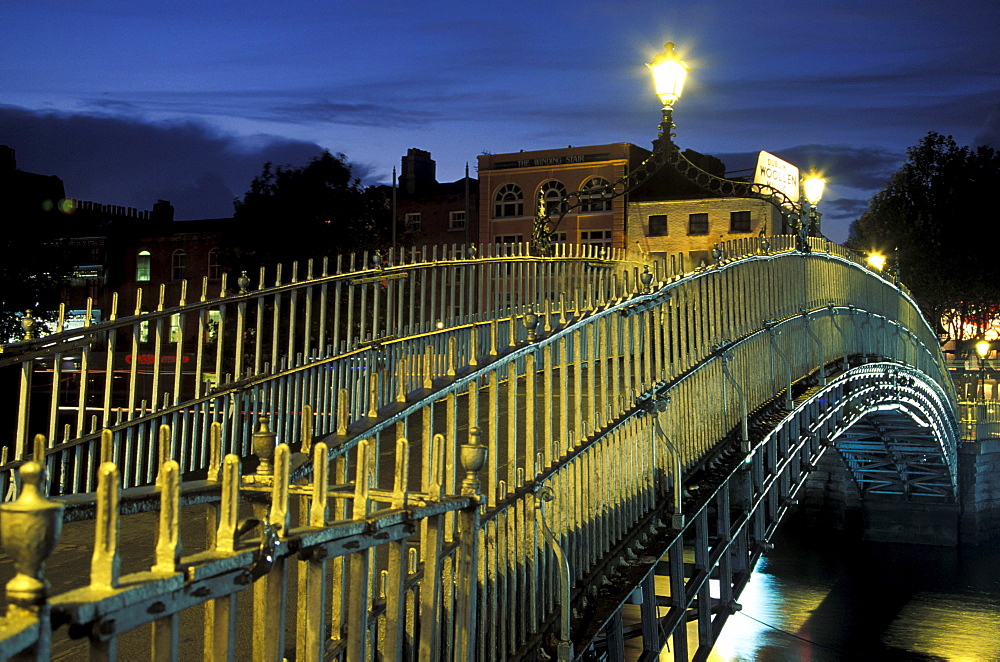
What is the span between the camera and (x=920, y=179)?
53.8 metres

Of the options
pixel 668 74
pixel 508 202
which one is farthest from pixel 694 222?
pixel 668 74

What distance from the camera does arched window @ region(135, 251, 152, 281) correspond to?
176 ft

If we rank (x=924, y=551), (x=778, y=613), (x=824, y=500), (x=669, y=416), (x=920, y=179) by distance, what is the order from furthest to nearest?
(x=920, y=179)
(x=824, y=500)
(x=924, y=551)
(x=778, y=613)
(x=669, y=416)

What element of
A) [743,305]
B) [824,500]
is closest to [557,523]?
[743,305]

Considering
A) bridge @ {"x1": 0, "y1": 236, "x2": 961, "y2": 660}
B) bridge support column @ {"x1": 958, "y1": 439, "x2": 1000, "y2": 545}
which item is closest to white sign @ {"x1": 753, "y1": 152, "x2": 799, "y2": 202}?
bridge support column @ {"x1": 958, "y1": 439, "x2": 1000, "y2": 545}

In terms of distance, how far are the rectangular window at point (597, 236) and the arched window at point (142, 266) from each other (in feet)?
72.8

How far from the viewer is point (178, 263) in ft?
174

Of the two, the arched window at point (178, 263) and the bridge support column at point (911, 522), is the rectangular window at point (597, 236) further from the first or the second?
the arched window at point (178, 263)

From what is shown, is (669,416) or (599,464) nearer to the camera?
(599,464)

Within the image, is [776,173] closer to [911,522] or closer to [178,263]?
[911,522]

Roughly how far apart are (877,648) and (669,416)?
870 inches

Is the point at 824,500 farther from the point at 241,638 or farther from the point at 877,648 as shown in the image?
the point at 241,638

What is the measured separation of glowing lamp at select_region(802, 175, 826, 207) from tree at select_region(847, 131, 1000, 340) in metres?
34.5

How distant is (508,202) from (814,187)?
1322 inches
